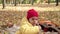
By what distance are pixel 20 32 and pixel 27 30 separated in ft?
0.70

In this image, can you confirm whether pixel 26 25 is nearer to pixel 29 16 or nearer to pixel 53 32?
pixel 29 16

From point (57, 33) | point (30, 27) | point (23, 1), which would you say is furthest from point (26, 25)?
point (23, 1)

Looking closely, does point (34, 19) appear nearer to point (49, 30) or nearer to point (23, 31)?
point (23, 31)

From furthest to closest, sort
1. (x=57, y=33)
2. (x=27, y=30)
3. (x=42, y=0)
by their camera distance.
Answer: (x=42, y=0) < (x=57, y=33) < (x=27, y=30)

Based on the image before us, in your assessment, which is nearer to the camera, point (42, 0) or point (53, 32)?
point (53, 32)

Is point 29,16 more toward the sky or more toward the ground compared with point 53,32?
more toward the sky

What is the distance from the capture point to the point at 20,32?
3441 mm

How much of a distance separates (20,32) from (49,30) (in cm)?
523

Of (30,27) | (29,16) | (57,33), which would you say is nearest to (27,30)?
(30,27)

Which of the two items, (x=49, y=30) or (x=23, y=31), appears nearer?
(x=23, y=31)

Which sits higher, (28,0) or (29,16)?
(29,16)

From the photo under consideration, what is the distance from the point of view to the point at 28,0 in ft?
252

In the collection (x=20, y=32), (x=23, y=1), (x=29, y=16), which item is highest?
(x=29, y=16)

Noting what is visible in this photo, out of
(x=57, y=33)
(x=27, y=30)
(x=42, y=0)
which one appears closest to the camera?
(x=27, y=30)
